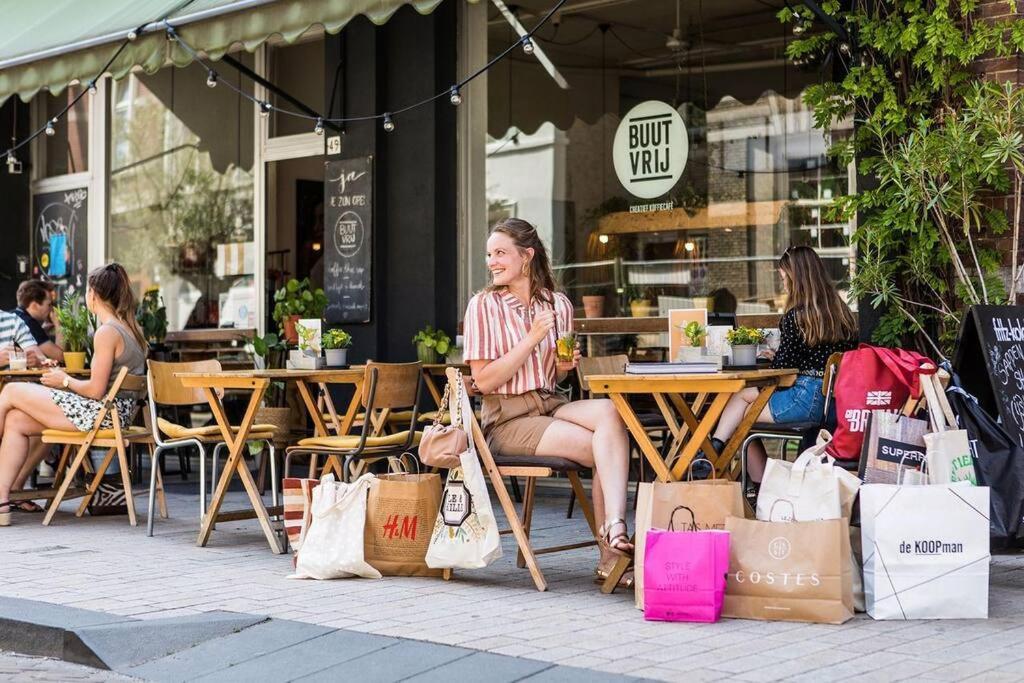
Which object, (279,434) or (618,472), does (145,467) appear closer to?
(279,434)

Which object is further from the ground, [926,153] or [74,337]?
[926,153]

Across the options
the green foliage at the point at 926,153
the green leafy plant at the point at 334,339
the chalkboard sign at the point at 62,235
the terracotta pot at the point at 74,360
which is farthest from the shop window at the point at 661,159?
the chalkboard sign at the point at 62,235

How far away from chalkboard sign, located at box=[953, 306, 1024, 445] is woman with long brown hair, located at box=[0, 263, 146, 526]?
14.6ft

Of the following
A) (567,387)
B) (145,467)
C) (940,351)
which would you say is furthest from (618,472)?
(145,467)

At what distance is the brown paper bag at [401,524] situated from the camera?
18.5 ft

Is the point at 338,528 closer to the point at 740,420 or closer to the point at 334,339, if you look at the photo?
the point at 334,339

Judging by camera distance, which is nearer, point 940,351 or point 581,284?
point 940,351

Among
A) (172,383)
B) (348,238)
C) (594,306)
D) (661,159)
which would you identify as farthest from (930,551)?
(348,238)

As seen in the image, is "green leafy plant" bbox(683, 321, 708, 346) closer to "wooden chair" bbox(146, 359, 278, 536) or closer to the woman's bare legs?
the woman's bare legs

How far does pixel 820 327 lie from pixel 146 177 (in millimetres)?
7481

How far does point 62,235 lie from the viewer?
12.8 meters

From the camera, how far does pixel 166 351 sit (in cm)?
1054

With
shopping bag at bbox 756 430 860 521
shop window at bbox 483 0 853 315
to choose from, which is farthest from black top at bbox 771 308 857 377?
shop window at bbox 483 0 853 315

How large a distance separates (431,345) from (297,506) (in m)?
2.84
